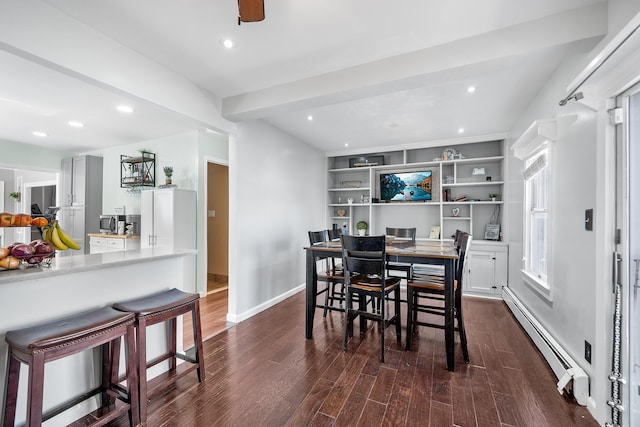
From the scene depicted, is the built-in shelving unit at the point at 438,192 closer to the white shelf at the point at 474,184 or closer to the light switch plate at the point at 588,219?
the white shelf at the point at 474,184

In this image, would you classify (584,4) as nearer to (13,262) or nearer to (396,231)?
(396,231)

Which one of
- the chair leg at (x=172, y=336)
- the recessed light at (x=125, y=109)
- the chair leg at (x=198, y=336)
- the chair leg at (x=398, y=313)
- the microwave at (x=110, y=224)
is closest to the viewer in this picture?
the chair leg at (x=198, y=336)

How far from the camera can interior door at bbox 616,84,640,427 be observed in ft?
5.16

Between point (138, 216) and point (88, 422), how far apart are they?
3627 millimetres

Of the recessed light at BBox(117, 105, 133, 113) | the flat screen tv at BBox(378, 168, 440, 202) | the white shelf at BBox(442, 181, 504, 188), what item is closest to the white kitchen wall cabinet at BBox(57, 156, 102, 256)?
the recessed light at BBox(117, 105, 133, 113)

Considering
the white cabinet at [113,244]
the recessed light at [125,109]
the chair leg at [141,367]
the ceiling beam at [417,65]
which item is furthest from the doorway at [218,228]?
the chair leg at [141,367]

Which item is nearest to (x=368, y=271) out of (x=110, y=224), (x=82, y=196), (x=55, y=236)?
(x=55, y=236)

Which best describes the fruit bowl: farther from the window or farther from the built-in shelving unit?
the built-in shelving unit

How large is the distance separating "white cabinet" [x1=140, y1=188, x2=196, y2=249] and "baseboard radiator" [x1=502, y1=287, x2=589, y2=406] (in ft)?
14.2

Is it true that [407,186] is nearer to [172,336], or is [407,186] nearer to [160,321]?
[172,336]

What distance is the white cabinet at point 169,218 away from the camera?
3.98 metres

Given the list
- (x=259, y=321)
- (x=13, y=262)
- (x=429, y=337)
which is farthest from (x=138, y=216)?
(x=429, y=337)

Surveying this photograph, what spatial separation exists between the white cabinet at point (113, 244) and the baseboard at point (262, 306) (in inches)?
89.5

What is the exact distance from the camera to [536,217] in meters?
3.15
